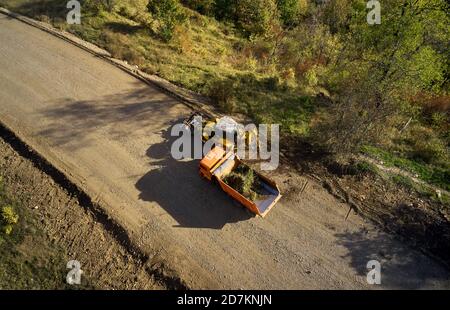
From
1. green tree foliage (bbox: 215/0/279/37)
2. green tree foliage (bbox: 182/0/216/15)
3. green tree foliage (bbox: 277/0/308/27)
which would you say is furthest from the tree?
green tree foliage (bbox: 182/0/216/15)

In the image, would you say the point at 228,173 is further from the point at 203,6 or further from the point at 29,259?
the point at 203,6

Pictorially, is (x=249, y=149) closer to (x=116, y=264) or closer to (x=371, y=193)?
(x=371, y=193)

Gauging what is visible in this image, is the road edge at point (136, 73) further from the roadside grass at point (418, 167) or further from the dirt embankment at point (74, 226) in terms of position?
the roadside grass at point (418, 167)

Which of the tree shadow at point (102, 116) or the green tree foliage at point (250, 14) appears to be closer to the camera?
the tree shadow at point (102, 116)

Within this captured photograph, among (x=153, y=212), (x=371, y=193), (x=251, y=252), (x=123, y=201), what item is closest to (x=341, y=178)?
(x=371, y=193)

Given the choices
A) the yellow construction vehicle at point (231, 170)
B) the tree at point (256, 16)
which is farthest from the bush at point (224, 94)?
the tree at point (256, 16)

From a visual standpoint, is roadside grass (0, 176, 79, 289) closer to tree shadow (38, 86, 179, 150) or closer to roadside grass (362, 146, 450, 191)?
tree shadow (38, 86, 179, 150)

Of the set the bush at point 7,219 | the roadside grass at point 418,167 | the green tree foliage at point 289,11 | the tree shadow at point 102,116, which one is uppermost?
the green tree foliage at point 289,11

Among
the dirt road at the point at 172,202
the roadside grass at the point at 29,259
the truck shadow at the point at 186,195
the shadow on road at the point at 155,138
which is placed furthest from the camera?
the shadow on road at the point at 155,138
